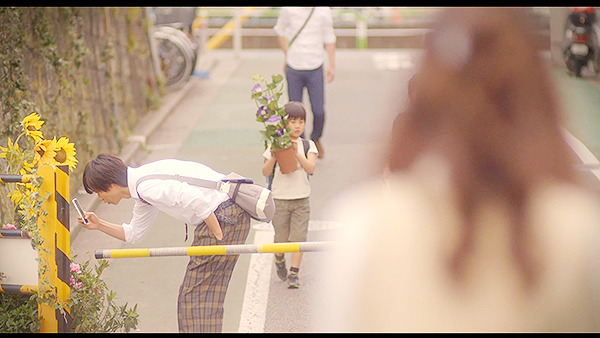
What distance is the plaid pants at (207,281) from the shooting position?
4426 millimetres

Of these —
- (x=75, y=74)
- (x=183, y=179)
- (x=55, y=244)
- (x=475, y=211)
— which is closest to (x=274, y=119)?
(x=183, y=179)

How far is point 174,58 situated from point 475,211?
13.1m

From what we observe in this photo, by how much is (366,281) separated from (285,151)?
3787 millimetres

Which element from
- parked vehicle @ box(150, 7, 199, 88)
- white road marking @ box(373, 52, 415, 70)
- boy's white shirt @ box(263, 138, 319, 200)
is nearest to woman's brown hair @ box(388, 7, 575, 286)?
boy's white shirt @ box(263, 138, 319, 200)

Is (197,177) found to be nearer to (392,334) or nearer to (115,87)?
(392,334)

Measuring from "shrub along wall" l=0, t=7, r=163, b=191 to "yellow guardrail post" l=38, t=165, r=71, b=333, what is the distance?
7.27 ft

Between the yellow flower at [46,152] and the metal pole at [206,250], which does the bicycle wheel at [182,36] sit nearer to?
the yellow flower at [46,152]

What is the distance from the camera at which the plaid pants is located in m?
4.43

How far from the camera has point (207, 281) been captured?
14.9 feet

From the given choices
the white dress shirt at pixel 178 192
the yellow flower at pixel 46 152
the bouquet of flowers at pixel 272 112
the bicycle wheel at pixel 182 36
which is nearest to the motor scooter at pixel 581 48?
the bicycle wheel at pixel 182 36

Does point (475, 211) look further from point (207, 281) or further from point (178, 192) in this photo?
point (207, 281)

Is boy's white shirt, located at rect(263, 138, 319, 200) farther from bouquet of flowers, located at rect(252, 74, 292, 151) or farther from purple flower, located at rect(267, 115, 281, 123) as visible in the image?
purple flower, located at rect(267, 115, 281, 123)

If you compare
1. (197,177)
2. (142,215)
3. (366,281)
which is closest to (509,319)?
(366,281)

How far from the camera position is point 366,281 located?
1.60 metres
